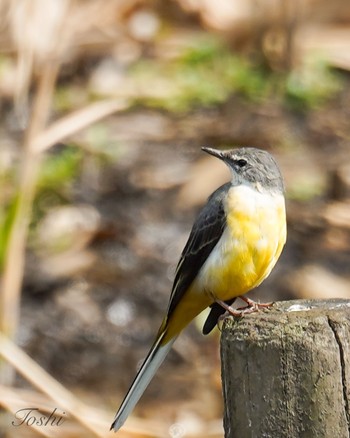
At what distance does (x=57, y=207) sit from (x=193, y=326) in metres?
1.52

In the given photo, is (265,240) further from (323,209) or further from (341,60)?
(341,60)

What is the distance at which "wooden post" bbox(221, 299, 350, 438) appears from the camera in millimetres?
3736

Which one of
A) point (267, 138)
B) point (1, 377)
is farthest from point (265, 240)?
point (267, 138)

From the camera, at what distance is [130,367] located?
8.56m

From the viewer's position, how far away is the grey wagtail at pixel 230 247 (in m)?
5.12

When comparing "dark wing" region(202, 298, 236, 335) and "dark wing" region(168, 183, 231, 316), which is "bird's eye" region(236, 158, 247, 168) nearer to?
"dark wing" region(168, 183, 231, 316)

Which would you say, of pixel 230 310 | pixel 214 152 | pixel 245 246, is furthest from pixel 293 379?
pixel 214 152

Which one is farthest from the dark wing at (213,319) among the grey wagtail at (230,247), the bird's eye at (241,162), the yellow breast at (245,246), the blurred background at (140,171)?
the blurred background at (140,171)

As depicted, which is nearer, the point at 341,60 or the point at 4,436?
the point at 4,436

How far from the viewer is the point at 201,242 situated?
5344 millimetres

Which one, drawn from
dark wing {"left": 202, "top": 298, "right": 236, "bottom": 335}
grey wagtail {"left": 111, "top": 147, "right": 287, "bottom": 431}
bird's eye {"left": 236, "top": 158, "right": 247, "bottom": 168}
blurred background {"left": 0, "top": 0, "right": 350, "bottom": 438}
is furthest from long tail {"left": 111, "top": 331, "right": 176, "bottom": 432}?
blurred background {"left": 0, "top": 0, "right": 350, "bottom": 438}

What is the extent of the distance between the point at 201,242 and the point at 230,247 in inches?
8.5

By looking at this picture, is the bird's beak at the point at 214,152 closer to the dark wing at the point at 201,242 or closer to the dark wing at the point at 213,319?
the dark wing at the point at 201,242

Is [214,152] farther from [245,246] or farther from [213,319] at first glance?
[213,319]
